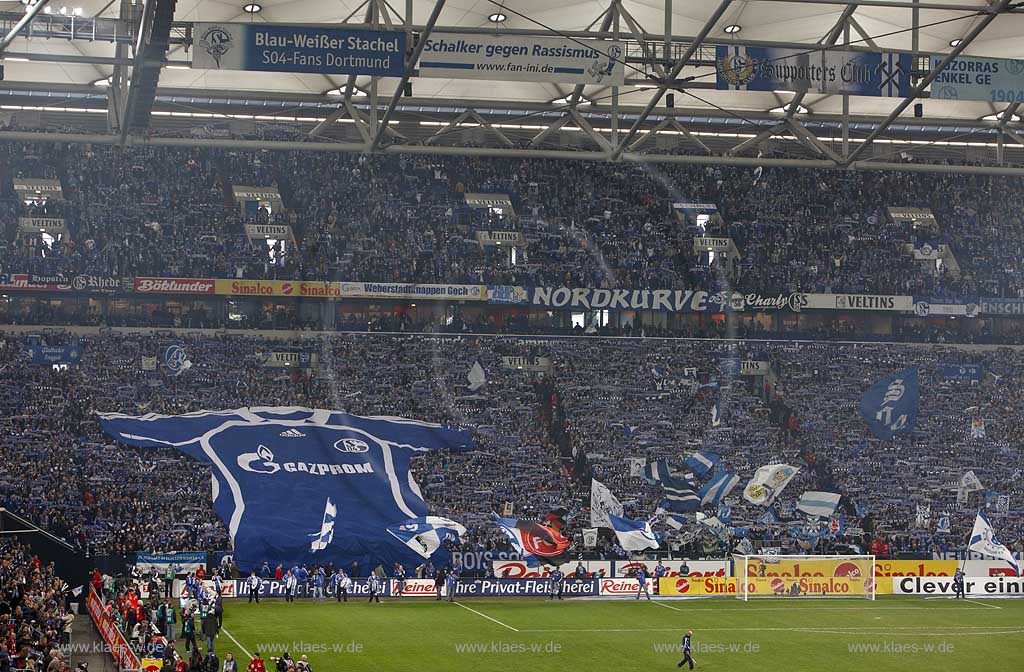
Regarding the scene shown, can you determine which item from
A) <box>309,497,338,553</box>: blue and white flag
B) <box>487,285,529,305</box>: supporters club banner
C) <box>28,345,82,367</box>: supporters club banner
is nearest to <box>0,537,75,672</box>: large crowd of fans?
<box>309,497,338,553</box>: blue and white flag

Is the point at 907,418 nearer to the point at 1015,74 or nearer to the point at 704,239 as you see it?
the point at 704,239

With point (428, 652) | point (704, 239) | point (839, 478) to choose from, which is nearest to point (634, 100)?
point (704, 239)

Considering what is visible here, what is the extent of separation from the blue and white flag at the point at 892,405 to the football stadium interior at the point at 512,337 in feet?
0.41

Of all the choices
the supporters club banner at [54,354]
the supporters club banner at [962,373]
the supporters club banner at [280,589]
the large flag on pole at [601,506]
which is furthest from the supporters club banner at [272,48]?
the supporters club banner at [962,373]

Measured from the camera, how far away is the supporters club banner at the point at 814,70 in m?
34.8

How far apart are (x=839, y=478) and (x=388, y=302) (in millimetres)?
19820

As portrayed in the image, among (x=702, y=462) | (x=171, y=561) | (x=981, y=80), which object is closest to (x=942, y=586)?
(x=702, y=462)

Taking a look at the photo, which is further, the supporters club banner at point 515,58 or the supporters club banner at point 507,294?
the supporters club banner at point 507,294

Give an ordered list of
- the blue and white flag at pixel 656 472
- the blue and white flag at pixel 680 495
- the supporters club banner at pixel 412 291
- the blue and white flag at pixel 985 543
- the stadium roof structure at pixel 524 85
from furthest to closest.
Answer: the supporters club banner at pixel 412 291
the blue and white flag at pixel 656 472
the blue and white flag at pixel 680 495
the blue and white flag at pixel 985 543
the stadium roof structure at pixel 524 85

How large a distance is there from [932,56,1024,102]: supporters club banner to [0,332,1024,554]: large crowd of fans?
1787 cm

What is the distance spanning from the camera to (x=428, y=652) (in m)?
31.5

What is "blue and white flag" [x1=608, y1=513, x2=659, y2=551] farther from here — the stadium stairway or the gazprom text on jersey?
the stadium stairway

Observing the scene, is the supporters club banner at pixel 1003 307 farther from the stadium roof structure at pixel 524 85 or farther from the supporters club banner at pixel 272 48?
the supporters club banner at pixel 272 48

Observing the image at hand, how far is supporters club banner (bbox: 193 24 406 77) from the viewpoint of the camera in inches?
1273
